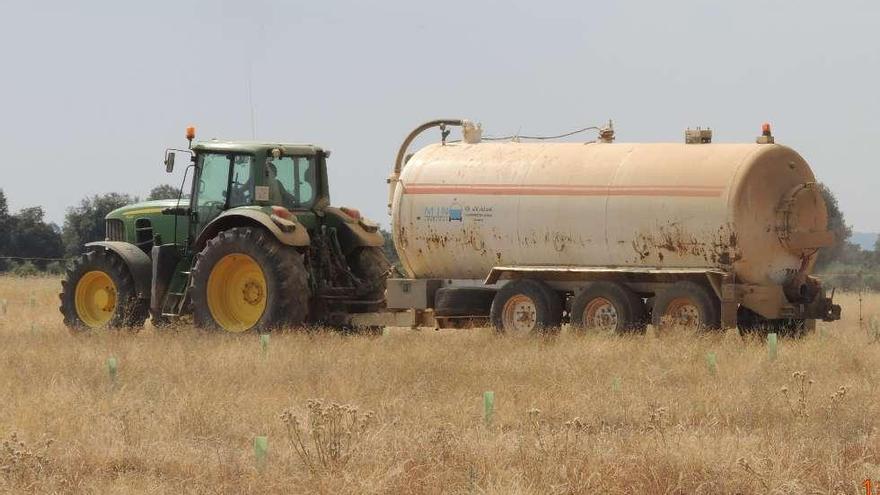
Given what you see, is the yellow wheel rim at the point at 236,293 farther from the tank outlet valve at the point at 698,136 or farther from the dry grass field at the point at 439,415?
the tank outlet valve at the point at 698,136

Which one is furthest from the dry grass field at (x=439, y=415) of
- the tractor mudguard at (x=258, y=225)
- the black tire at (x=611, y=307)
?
the tractor mudguard at (x=258, y=225)

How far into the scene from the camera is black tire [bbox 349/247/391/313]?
814 inches

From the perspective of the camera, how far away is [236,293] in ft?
65.1

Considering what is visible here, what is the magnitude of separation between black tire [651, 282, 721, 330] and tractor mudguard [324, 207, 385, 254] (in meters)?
4.03

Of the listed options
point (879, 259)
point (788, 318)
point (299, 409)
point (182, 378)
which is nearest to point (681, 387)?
point (299, 409)

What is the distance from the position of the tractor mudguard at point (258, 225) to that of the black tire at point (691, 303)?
4.43 m

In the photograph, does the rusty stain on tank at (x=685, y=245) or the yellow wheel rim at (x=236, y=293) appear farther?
the yellow wheel rim at (x=236, y=293)

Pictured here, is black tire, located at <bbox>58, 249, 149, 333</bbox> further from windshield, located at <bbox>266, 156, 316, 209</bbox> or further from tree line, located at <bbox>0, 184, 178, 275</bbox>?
tree line, located at <bbox>0, 184, 178, 275</bbox>

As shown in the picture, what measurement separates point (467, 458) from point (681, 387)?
14.6 ft

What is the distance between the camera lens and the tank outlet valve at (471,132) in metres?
20.7

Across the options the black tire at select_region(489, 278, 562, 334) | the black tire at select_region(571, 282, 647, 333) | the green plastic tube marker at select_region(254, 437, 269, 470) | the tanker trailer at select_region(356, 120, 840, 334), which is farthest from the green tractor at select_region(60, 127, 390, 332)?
the green plastic tube marker at select_region(254, 437, 269, 470)

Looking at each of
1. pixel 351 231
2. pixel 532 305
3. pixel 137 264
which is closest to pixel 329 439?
pixel 532 305

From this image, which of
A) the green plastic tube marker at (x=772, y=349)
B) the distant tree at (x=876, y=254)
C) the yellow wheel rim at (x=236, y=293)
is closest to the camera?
the green plastic tube marker at (x=772, y=349)

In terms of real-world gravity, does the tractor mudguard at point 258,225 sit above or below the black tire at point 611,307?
above
